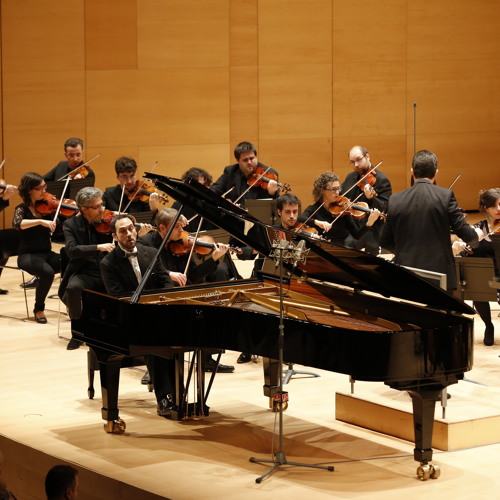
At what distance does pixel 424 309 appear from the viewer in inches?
164

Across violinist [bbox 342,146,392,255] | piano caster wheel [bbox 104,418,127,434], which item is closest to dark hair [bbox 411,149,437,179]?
piano caster wheel [bbox 104,418,127,434]

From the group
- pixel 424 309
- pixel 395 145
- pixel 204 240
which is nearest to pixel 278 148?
pixel 395 145

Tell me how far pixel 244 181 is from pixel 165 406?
3302 millimetres

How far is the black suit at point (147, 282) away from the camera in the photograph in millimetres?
4938

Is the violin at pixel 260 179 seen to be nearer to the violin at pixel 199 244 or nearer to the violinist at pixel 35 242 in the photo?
the violinist at pixel 35 242

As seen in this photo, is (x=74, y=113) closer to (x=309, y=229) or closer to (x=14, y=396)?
(x=309, y=229)

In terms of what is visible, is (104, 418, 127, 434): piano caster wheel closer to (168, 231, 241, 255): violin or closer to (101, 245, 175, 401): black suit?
(101, 245, 175, 401): black suit

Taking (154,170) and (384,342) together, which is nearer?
(384,342)

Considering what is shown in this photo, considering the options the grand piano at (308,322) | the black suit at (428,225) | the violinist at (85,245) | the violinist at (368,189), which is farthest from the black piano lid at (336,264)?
the violinist at (368,189)

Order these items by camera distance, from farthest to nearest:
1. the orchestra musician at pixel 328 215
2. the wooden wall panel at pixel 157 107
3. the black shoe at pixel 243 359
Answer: the wooden wall panel at pixel 157 107 → the orchestra musician at pixel 328 215 → the black shoe at pixel 243 359

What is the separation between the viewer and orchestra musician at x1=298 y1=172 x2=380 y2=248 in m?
6.91

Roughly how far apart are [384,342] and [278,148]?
7.48m

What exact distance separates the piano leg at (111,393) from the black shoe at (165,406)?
34 centimetres

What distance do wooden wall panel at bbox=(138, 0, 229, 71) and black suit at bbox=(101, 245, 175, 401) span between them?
5.72 meters
